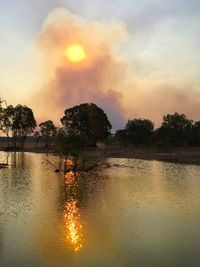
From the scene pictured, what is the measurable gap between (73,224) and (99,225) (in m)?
1.98

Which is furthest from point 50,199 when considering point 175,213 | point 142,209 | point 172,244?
point 172,244

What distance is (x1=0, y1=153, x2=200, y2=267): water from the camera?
2373cm

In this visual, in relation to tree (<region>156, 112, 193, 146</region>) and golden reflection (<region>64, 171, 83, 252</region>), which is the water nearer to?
golden reflection (<region>64, 171, 83, 252</region>)

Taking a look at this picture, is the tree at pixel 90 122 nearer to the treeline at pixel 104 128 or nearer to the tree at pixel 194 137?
the treeline at pixel 104 128

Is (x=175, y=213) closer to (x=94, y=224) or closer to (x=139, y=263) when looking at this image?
(x=94, y=224)

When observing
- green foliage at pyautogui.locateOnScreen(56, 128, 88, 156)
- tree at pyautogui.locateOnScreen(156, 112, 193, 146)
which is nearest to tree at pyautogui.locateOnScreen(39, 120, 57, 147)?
tree at pyautogui.locateOnScreen(156, 112, 193, 146)

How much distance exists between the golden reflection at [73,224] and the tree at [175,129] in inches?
5030

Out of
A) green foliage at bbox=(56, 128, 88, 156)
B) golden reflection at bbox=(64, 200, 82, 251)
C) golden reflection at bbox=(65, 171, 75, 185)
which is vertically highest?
green foliage at bbox=(56, 128, 88, 156)

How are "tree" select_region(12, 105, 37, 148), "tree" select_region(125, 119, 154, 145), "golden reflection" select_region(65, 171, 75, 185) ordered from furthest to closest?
"tree" select_region(125, 119, 154, 145) < "tree" select_region(12, 105, 37, 148) < "golden reflection" select_region(65, 171, 75, 185)

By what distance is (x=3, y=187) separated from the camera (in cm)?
5169

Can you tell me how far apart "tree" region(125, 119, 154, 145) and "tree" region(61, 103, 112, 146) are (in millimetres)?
17603

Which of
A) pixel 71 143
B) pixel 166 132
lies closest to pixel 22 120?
pixel 166 132

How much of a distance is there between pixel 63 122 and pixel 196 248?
144912 millimetres

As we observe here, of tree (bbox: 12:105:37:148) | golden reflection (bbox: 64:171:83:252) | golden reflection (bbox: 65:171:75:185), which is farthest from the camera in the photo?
A: tree (bbox: 12:105:37:148)
